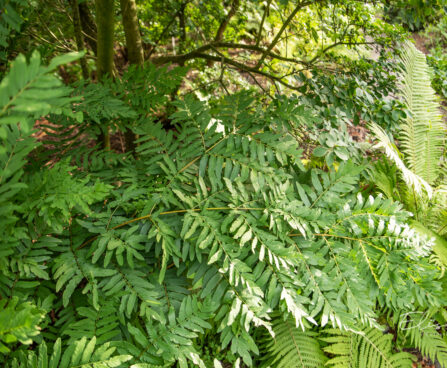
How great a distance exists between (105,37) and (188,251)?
1.13 meters

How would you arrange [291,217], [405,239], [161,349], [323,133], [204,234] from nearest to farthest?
[161,349] < [204,234] < [291,217] < [405,239] < [323,133]

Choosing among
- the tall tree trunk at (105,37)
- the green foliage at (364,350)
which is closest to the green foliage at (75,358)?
the tall tree trunk at (105,37)

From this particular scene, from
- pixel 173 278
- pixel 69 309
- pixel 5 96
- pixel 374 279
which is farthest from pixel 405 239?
pixel 5 96

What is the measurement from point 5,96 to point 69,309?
904mm

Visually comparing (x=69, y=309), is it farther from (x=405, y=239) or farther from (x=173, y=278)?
(x=405, y=239)

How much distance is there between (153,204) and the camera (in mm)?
1222

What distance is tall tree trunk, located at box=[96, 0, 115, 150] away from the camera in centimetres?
143

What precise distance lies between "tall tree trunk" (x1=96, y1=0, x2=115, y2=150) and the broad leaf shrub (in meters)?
0.33

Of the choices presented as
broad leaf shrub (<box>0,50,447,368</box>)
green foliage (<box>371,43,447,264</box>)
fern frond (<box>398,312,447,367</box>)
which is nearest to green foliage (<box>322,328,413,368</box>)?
fern frond (<box>398,312,447,367</box>)


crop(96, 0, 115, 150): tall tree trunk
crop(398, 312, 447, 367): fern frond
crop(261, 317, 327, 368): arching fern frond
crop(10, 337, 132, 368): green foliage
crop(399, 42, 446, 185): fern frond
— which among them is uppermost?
crop(96, 0, 115, 150): tall tree trunk

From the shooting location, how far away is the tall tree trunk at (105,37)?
143cm

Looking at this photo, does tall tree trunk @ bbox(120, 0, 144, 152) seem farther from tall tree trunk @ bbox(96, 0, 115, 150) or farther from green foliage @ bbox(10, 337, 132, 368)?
green foliage @ bbox(10, 337, 132, 368)

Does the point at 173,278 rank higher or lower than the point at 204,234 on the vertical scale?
lower

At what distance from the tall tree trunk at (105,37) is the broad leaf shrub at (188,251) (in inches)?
12.9
